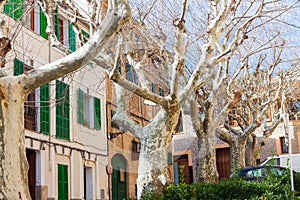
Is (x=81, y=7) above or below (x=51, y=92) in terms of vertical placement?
above

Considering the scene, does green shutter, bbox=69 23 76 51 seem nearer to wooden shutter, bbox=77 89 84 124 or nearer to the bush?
wooden shutter, bbox=77 89 84 124

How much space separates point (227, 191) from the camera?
9.11 m

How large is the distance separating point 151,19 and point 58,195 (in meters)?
6.81

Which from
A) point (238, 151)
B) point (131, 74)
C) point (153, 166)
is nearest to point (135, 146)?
point (153, 166)

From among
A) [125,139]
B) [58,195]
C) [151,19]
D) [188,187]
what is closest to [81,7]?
[151,19]

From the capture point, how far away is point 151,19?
36.6 feet

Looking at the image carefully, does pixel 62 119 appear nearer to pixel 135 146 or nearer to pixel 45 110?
pixel 45 110

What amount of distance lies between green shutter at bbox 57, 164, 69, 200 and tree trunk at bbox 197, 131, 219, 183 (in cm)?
495

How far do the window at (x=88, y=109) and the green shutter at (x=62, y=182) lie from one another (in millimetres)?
1735

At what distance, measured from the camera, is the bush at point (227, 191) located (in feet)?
27.0

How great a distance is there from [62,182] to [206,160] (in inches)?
207

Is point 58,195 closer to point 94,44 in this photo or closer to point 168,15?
point 168,15

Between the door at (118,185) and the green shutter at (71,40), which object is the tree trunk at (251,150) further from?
the green shutter at (71,40)

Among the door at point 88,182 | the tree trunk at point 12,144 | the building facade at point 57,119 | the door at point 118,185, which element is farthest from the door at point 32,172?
the tree trunk at point 12,144
